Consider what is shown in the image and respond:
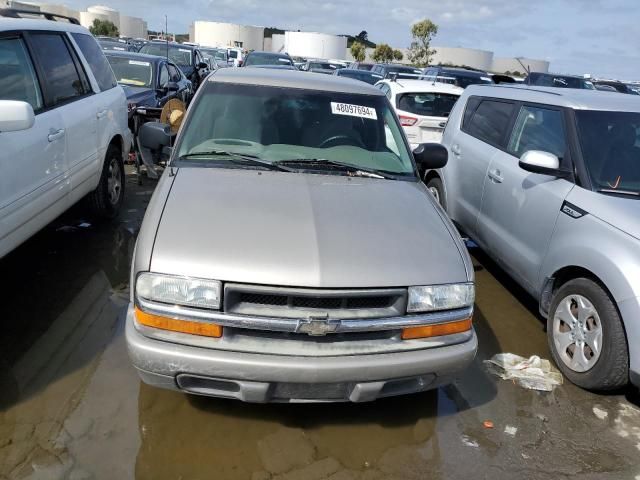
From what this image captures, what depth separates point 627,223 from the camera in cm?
341

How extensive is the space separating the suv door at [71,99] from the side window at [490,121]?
3788 millimetres

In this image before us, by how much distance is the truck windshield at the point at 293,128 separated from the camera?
371cm

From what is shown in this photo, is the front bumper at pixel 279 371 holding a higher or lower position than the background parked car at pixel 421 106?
lower

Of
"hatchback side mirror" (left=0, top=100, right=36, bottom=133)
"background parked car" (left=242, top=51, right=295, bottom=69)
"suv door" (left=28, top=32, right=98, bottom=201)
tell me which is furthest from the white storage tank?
"hatchback side mirror" (left=0, top=100, right=36, bottom=133)

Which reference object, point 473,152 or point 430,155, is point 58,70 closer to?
point 430,155

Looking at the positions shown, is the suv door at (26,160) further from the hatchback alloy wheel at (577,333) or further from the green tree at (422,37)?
the green tree at (422,37)

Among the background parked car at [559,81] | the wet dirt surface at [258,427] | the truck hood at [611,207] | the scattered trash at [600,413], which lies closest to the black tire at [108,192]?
the wet dirt surface at [258,427]

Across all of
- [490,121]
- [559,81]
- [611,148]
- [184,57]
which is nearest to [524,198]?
[611,148]

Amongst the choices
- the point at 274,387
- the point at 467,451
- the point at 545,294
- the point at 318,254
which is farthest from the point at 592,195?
the point at 274,387

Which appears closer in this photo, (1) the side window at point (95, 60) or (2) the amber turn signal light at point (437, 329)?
(2) the amber turn signal light at point (437, 329)

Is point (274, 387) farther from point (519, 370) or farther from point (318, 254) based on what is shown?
point (519, 370)

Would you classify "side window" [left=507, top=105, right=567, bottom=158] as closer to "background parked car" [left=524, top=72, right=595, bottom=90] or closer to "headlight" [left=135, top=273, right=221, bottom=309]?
"headlight" [left=135, top=273, right=221, bottom=309]

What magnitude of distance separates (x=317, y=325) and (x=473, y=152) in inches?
140

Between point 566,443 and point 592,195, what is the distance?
1674mm
